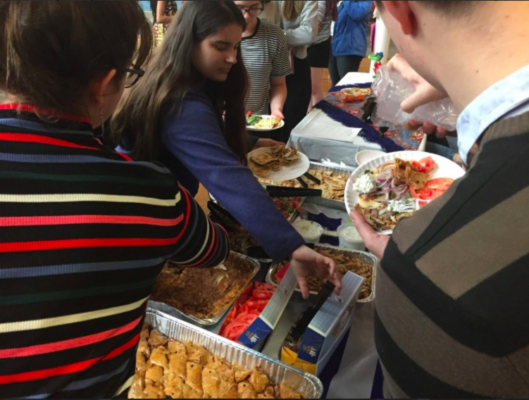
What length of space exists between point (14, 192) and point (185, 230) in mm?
283

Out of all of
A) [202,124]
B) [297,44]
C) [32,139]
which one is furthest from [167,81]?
[297,44]

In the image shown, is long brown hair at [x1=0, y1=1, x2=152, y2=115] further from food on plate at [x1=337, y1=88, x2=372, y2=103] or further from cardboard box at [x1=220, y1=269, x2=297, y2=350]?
food on plate at [x1=337, y1=88, x2=372, y2=103]

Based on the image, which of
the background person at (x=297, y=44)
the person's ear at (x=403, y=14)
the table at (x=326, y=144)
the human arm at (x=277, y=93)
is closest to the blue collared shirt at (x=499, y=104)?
the person's ear at (x=403, y=14)

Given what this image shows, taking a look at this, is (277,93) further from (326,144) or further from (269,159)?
(269,159)

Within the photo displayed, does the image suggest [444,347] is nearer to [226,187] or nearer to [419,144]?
[226,187]

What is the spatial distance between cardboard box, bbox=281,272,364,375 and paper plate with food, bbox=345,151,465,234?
0.31 meters

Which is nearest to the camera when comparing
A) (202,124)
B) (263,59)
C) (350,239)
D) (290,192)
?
(202,124)

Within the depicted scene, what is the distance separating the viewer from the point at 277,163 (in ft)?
4.54

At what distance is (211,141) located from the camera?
98cm

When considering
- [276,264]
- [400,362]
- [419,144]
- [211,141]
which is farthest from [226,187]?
[419,144]

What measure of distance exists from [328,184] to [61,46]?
1.08 meters

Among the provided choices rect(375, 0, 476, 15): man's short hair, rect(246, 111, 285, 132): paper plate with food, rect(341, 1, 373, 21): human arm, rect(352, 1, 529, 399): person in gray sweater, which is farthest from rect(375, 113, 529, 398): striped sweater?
rect(341, 1, 373, 21): human arm

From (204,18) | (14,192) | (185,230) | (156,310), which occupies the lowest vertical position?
(156,310)

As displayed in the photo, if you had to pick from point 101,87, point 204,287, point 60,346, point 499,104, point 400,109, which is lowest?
point 204,287
